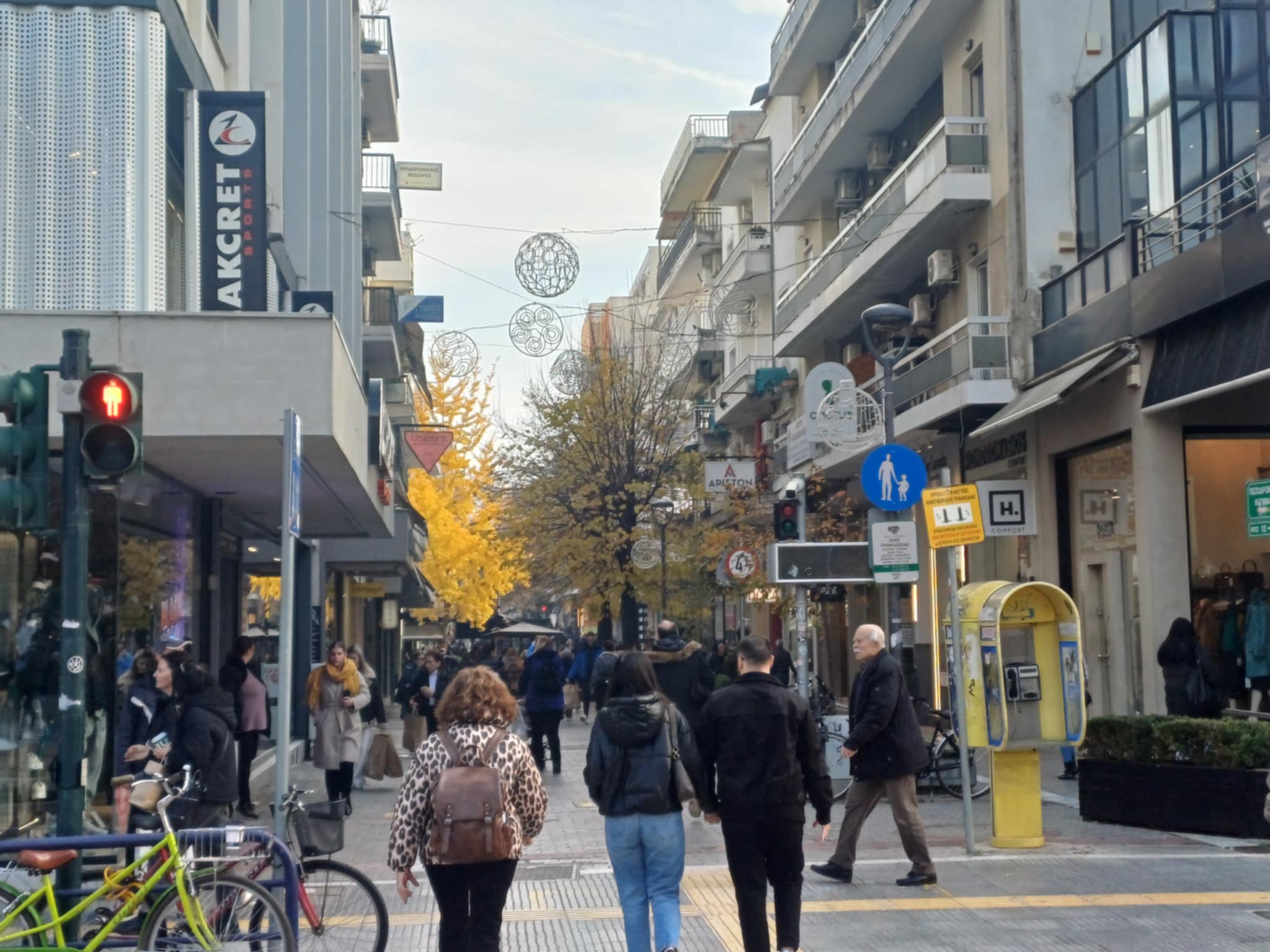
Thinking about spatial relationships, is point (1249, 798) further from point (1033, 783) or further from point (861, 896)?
point (861, 896)

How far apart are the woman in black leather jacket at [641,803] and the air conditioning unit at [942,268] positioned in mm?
19031

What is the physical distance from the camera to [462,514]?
54250mm

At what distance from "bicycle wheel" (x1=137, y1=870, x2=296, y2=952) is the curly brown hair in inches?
49.8

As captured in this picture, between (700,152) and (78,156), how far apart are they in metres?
35.5

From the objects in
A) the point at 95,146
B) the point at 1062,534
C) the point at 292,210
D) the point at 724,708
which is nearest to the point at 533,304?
the point at 292,210

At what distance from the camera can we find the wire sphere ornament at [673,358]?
43000 millimetres

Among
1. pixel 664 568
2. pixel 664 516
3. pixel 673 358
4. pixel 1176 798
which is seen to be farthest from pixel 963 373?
pixel 673 358

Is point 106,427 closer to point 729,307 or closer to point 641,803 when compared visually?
point 641,803

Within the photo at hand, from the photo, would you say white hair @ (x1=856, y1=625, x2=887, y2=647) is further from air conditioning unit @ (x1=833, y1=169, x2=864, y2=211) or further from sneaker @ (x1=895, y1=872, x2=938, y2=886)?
air conditioning unit @ (x1=833, y1=169, x2=864, y2=211)

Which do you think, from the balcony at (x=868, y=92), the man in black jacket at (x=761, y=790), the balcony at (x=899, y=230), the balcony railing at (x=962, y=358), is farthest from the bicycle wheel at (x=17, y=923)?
the balcony at (x=868, y=92)

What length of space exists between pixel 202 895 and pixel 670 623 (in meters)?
11.8

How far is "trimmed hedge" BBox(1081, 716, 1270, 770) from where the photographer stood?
12.0 m

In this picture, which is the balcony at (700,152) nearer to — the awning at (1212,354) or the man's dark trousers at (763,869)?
the awning at (1212,354)

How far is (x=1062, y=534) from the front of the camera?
22109 millimetres
